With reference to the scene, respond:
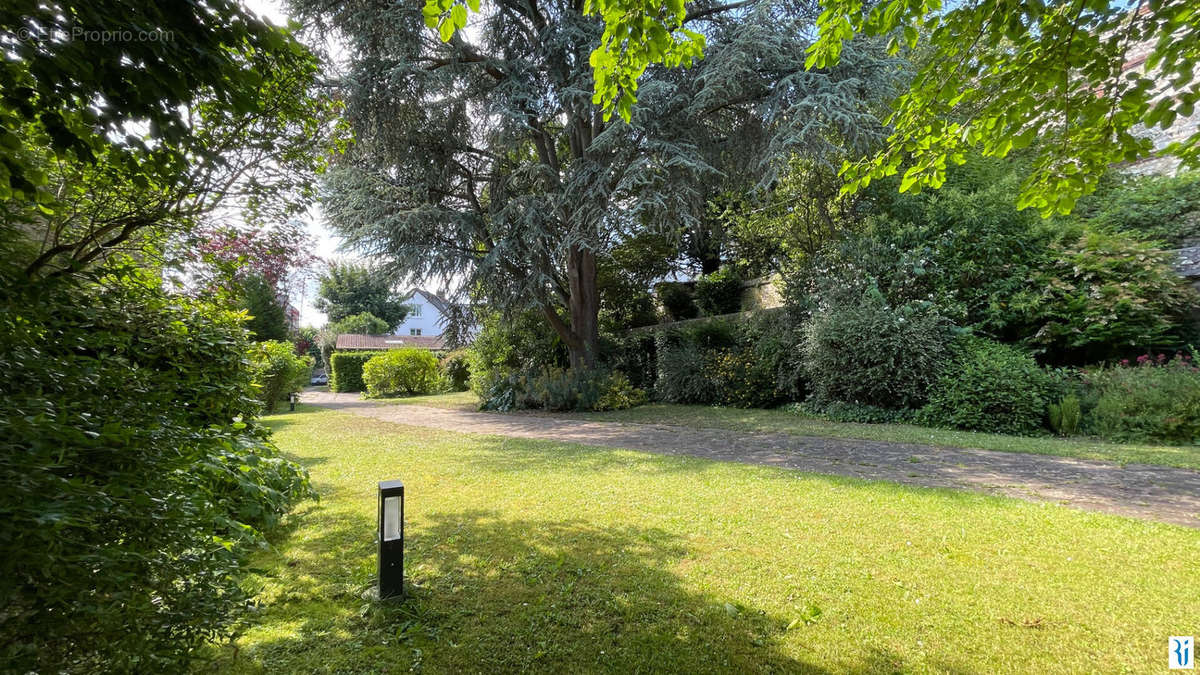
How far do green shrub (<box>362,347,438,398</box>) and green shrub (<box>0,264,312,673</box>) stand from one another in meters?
18.3

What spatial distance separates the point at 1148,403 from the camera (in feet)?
23.0

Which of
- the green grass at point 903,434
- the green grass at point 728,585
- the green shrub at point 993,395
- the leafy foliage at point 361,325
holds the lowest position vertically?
the green grass at point 728,585

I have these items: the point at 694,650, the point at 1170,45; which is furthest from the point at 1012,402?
the point at 694,650

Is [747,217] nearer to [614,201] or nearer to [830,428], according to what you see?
[614,201]

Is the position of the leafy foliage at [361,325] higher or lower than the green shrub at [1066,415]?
higher

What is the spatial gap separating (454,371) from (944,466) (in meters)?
17.8

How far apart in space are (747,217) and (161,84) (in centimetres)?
1489

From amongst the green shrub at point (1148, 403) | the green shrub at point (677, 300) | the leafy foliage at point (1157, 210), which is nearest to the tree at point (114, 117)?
the green shrub at point (1148, 403)

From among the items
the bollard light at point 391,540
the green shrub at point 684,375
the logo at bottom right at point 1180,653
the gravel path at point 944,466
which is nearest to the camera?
the logo at bottom right at point 1180,653

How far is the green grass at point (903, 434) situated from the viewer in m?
5.89

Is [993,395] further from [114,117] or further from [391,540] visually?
[114,117]

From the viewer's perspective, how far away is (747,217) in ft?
49.5

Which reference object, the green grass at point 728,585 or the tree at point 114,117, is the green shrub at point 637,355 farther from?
the tree at point 114,117

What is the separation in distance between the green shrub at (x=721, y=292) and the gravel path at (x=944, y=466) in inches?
344
